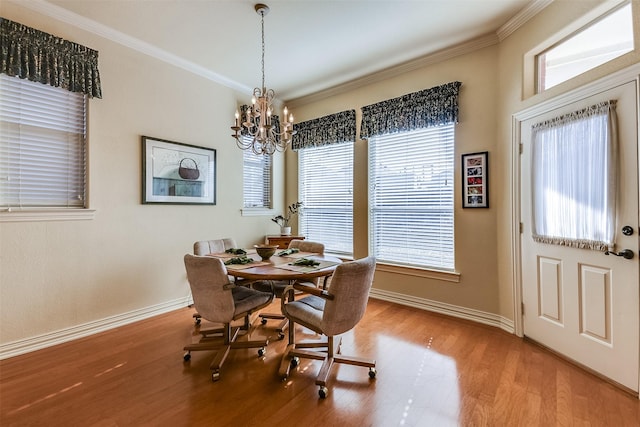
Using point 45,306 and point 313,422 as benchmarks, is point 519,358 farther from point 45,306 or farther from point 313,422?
point 45,306

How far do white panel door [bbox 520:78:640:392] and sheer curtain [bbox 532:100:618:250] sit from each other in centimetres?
6

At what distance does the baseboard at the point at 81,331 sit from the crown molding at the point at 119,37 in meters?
2.91

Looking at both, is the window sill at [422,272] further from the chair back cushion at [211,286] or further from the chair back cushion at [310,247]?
the chair back cushion at [211,286]

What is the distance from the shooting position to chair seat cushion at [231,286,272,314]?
224 centimetres

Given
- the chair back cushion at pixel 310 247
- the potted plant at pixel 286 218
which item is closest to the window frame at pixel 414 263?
the chair back cushion at pixel 310 247

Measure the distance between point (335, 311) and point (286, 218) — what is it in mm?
3144

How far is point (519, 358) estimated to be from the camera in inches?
92.8

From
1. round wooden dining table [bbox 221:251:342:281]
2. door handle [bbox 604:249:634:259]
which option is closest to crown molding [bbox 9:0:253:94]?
round wooden dining table [bbox 221:251:342:281]

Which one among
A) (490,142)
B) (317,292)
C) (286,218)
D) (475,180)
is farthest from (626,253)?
(286,218)

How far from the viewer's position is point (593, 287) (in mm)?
2139

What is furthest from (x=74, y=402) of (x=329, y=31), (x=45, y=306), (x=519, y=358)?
(x=329, y=31)

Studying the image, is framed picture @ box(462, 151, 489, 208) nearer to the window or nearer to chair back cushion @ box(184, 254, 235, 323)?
the window

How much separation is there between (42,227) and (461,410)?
366 cm

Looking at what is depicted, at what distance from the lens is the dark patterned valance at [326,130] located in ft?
13.4
